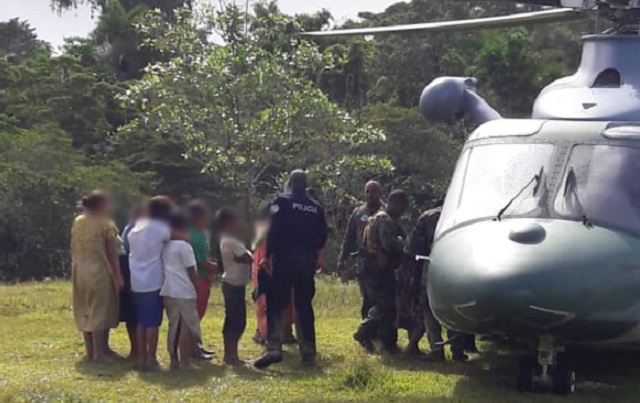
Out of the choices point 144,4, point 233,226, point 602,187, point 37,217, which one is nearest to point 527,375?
point 602,187

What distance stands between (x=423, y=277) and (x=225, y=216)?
1899mm

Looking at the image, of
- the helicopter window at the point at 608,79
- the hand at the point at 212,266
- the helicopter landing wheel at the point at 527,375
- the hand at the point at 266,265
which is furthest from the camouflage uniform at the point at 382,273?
the helicopter window at the point at 608,79

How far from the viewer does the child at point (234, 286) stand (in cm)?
888

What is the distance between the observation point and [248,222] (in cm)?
852

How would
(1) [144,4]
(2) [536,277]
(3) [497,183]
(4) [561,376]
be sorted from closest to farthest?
(2) [536,277]
(4) [561,376]
(3) [497,183]
(1) [144,4]

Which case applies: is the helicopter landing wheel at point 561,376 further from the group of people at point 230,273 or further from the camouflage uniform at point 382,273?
the camouflage uniform at point 382,273

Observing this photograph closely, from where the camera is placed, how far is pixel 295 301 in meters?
9.06

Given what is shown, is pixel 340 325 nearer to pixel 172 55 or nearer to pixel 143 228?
pixel 143 228

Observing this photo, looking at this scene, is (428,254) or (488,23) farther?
(488,23)

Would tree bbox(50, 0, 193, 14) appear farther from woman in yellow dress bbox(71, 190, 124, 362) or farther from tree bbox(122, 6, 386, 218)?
woman in yellow dress bbox(71, 190, 124, 362)

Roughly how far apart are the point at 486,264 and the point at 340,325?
503 cm

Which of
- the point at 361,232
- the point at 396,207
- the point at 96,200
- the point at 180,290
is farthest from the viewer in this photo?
the point at 361,232

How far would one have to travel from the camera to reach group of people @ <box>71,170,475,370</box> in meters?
8.70

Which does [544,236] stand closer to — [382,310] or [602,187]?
[602,187]
